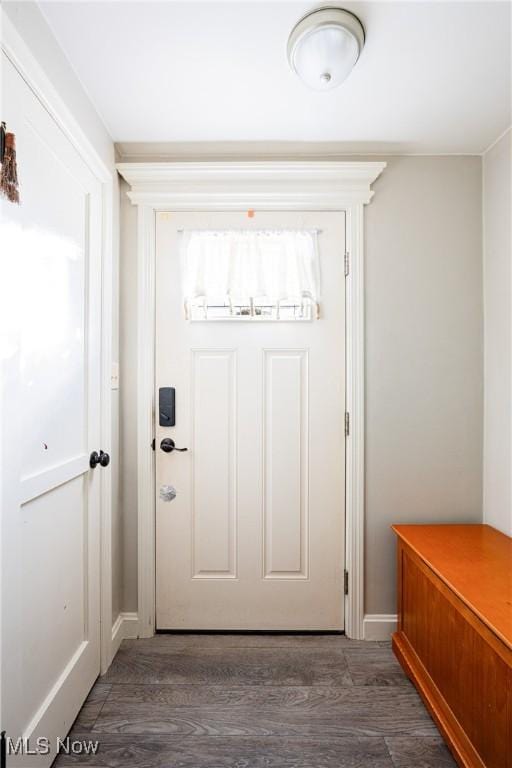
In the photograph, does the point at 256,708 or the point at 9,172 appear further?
the point at 256,708

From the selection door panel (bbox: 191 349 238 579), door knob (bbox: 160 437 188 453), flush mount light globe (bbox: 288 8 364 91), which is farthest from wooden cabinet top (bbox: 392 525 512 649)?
flush mount light globe (bbox: 288 8 364 91)

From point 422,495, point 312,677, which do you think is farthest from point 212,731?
point 422,495

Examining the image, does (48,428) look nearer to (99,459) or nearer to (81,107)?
(99,459)

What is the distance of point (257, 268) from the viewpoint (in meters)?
2.04

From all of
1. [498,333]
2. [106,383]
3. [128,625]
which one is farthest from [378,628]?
[106,383]

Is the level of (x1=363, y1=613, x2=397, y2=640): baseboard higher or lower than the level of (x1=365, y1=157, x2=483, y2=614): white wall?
lower

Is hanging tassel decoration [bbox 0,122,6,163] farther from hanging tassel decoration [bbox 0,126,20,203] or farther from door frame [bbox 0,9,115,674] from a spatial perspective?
door frame [bbox 0,9,115,674]

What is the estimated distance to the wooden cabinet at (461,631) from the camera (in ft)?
3.85

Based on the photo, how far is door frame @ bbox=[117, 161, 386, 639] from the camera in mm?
1972

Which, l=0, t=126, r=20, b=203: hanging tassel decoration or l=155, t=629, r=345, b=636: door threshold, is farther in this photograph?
l=155, t=629, r=345, b=636: door threshold

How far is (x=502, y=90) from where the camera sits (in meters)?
1.60

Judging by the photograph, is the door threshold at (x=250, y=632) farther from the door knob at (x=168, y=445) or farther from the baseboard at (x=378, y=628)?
the door knob at (x=168, y=445)

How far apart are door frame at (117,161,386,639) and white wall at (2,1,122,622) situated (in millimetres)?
104

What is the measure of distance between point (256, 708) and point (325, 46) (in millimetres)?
2376
